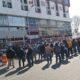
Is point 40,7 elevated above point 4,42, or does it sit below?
above

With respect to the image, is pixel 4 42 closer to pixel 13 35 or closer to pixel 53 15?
pixel 13 35

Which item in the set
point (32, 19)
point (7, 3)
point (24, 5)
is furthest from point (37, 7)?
point (7, 3)

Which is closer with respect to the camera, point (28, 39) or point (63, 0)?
point (28, 39)

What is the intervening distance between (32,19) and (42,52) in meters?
20.1

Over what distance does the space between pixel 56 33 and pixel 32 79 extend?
123 feet

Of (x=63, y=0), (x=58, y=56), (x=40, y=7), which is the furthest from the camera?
(x=63, y=0)

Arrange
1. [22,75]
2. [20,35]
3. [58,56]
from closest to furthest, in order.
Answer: [22,75], [58,56], [20,35]

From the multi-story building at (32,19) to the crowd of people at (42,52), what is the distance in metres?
11.8

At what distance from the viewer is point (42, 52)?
26219 mm

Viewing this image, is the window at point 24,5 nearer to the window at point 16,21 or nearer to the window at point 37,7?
the window at point 16,21

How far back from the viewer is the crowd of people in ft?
72.8

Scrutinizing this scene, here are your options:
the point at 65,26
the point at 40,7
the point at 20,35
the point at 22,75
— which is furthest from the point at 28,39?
the point at 22,75

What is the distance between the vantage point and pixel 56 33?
176 ft

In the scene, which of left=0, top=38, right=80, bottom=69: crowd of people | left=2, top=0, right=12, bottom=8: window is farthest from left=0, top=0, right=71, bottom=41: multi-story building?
left=0, top=38, right=80, bottom=69: crowd of people
